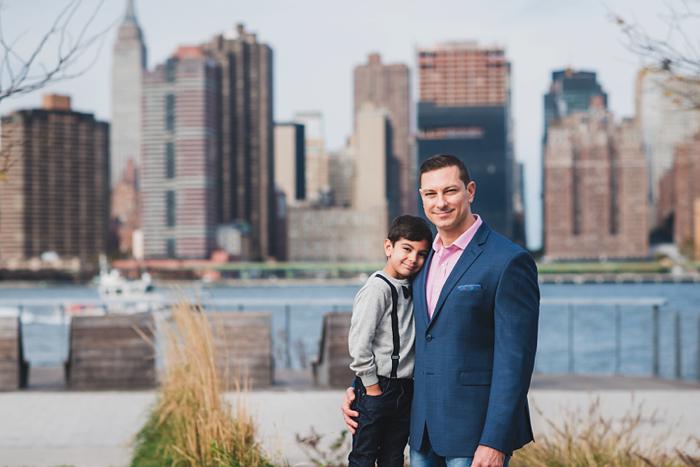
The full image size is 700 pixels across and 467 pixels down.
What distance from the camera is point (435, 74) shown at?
635ft

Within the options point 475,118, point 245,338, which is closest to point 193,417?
point 245,338

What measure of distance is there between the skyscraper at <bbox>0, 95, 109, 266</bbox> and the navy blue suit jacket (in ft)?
471

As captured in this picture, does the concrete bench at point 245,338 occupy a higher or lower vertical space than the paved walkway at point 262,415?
higher

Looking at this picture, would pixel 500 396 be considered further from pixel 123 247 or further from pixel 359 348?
pixel 123 247

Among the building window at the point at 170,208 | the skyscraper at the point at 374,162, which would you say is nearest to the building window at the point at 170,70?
the building window at the point at 170,208

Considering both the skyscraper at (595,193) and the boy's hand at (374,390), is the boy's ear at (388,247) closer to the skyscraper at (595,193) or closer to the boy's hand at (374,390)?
the boy's hand at (374,390)

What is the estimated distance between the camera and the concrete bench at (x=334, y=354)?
8.49m

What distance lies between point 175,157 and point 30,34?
587ft

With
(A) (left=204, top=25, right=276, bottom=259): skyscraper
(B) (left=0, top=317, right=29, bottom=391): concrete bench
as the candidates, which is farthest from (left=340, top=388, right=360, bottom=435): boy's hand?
(A) (left=204, top=25, right=276, bottom=259): skyscraper

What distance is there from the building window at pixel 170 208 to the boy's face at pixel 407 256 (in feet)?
553

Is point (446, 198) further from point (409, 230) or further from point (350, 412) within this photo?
point (350, 412)

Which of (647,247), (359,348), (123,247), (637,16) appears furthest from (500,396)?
(123,247)

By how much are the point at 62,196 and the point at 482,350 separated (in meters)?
158

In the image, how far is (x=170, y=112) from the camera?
188 meters
